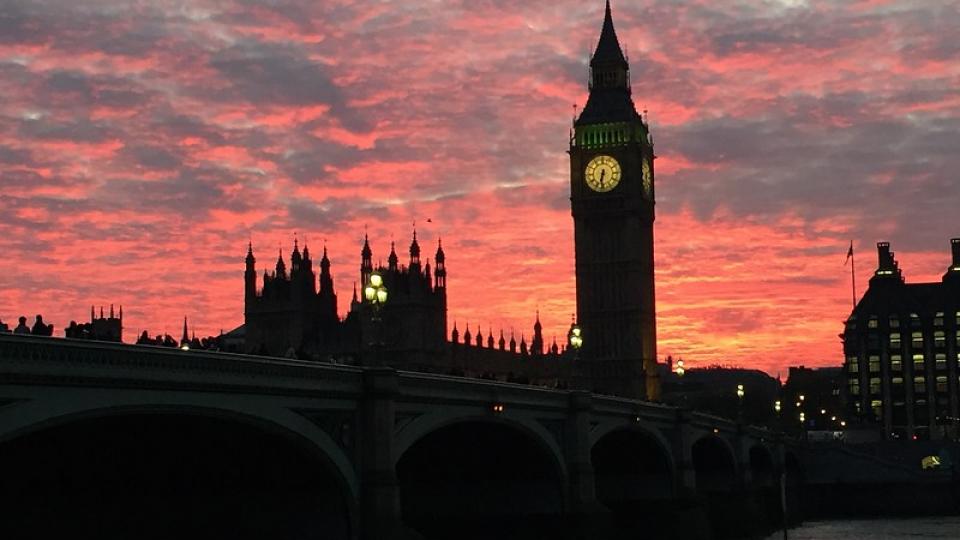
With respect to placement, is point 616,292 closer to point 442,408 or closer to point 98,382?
point 442,408

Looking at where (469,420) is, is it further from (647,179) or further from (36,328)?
(647,179)

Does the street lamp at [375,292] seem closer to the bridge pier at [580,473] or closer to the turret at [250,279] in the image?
the bridge pier at [580,473]

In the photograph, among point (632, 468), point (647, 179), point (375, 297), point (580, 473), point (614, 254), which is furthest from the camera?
point (647, 179)

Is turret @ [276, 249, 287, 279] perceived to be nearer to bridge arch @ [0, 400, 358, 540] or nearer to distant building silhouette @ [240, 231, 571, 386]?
distant building silhouette @ [240, 231, 571, 386]

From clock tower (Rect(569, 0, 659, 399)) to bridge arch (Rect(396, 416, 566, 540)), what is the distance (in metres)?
112

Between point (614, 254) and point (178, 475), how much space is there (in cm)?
14429

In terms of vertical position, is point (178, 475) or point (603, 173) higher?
point (603, 173)

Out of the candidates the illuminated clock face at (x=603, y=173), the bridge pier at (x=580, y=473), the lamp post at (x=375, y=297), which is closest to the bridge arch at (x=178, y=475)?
the lamp post at (x=375, y=297)

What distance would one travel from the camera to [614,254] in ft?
614

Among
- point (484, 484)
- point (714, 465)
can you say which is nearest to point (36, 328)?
point (484, 484)

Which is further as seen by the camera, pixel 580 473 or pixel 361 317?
pixel 361 317

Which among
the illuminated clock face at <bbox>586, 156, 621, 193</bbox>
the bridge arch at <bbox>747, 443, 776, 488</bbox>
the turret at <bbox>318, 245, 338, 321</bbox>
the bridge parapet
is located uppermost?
the illuminated clock face at <bbox>586, 156, 621, 193</bbox>

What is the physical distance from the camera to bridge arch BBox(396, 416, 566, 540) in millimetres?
64000

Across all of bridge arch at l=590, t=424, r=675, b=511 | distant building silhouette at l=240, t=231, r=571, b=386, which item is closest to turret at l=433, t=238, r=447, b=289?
distant building silhouette at l=240, t=231, r=571, b=386
